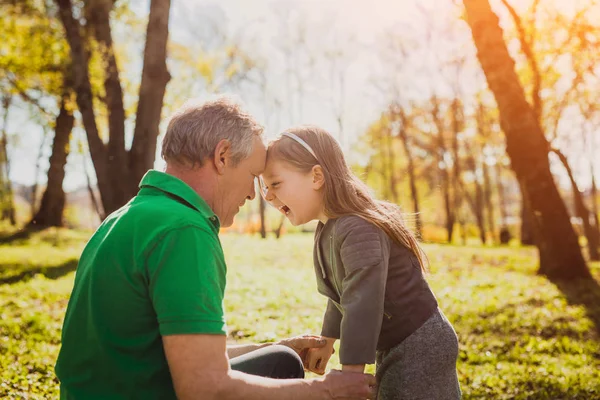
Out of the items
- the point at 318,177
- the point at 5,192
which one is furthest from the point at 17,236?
the point at 5,192

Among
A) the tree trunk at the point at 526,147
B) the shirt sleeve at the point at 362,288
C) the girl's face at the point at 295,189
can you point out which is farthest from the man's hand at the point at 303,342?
the tree trunk at the point at 526,147

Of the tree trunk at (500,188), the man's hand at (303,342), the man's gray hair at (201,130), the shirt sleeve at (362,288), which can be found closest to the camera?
the man's gray hair at (201,130)

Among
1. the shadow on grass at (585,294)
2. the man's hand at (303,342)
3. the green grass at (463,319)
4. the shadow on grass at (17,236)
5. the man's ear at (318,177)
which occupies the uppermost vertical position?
the man's ear at (318,177)

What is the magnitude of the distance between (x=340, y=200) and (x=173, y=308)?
55.1 inches

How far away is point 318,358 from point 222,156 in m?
1.44

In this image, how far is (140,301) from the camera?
1809 millimetres

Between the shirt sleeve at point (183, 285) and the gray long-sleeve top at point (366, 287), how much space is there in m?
0.87

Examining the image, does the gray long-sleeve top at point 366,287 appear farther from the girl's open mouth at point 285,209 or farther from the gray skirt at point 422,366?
the girl's open mouth at point 285,209

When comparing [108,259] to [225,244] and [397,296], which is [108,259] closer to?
[397,296]

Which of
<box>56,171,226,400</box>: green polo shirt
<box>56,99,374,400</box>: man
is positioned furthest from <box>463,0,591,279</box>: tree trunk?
<box>56,171,226,400</box>: green polo shirt

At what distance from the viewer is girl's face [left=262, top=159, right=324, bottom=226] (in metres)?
2.89

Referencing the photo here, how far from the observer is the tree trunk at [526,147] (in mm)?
9180

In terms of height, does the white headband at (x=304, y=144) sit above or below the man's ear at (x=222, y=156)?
above

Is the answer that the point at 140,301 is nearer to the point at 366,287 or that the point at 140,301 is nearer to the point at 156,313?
the point at 156,313
